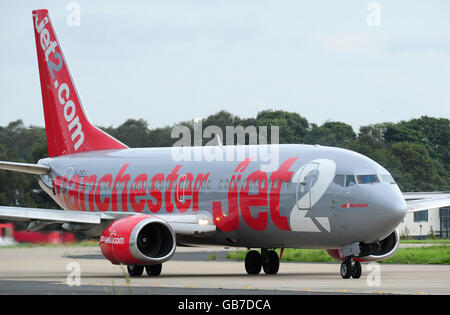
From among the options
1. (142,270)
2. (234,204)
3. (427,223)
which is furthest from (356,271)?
(427,223)

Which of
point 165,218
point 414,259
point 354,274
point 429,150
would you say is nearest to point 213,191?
point 165,218

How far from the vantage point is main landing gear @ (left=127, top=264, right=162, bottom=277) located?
29266 mm

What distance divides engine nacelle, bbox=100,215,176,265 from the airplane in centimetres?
3

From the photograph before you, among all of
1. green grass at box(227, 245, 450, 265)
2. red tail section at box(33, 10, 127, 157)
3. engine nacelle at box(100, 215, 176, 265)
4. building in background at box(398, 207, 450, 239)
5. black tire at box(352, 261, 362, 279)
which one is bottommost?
building in background at box(398, 207, 450, 239)

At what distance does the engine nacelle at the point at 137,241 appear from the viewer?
27531 mm

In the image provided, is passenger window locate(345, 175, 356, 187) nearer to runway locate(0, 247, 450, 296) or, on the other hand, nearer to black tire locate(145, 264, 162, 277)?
runway locate(0, 247, 450, 296)

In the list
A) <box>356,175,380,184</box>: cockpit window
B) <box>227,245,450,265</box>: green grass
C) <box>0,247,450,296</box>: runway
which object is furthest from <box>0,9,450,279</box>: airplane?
<box>227,245,450,265</box>: green grass

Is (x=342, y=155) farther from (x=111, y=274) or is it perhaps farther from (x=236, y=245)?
(x=111, y=274)

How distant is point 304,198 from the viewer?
2752 centimetres

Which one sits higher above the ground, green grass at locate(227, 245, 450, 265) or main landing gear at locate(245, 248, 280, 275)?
main landing gear at locate(245, 248, 280, 275)

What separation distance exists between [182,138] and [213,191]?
27.7 m

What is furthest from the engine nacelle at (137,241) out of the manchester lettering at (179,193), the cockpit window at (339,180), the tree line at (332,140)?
the tree line at (332,140)

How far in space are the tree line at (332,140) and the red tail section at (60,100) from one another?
54.6 ft

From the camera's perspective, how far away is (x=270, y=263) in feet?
102
